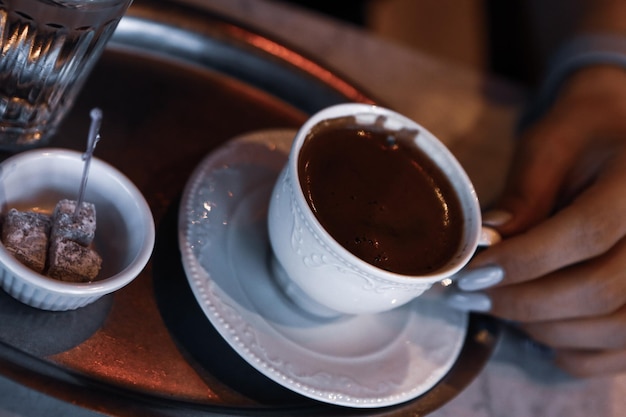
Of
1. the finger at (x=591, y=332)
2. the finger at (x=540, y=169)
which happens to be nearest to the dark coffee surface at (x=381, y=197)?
the finger at (x=540, y=169)

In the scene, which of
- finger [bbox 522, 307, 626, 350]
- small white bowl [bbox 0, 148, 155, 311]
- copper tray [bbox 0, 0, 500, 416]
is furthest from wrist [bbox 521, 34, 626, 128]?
small white bowl [bbox 0, 148, 155, 311]

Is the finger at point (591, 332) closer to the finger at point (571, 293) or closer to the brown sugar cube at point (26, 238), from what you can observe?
the finger at point (571, 293)

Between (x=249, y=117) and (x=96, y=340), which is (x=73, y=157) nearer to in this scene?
(x=96, y=340)

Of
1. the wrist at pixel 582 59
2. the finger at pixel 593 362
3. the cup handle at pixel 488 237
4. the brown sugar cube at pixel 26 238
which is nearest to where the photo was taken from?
the brown sugar cube at pixel 26 238

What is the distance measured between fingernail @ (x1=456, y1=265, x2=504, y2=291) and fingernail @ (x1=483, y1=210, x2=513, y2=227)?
59 millimetres

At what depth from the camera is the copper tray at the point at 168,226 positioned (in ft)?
→ 2.18

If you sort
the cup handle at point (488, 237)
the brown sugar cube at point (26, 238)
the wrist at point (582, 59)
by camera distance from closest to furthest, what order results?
the brown sugar cube at point (26, 238), the cup handle at point (488, 237), the wrist at point (582, 59)

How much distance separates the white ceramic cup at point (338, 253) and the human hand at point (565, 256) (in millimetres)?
50

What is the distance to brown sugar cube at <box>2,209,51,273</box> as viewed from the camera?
632 mm

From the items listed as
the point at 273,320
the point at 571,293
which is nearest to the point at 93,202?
the point at 273,320

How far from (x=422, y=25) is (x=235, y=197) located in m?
1.27

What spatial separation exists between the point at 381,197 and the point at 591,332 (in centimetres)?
33

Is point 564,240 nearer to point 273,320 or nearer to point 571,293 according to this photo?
point 571,293

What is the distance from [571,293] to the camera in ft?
2.73
